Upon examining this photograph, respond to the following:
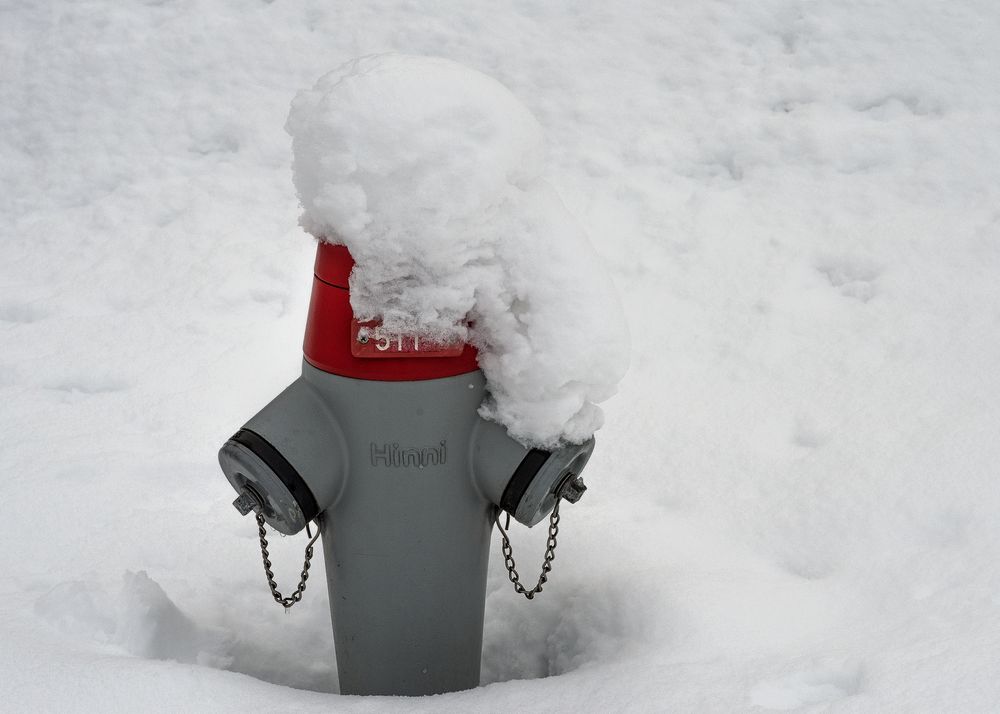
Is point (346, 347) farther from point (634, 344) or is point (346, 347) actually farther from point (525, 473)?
point (634, 344)

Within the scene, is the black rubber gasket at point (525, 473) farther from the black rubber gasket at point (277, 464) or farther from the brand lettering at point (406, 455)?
the black rubber gasket at point (277, 464)

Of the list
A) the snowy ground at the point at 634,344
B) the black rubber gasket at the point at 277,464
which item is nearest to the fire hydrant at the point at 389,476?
the black rubber gasket at the point at 277,464

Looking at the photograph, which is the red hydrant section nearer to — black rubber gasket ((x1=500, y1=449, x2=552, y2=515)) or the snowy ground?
black rubber gasket ((x1=500, y1=449, x2=552, y2=515))

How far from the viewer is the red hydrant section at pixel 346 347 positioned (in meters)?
1.43

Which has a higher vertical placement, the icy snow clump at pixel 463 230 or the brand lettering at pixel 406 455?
the icy snow clump at pixel 463 230

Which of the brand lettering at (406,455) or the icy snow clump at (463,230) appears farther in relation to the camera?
the brand lettering at (406,455)

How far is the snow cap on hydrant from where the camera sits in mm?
1363

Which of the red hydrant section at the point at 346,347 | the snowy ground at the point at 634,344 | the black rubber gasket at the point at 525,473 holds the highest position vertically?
the red hydrant section at the point at 346,347

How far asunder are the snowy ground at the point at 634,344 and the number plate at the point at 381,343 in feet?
1.66

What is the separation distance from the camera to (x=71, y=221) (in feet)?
10.5

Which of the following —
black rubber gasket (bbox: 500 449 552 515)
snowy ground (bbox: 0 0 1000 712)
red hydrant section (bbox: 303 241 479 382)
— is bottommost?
snowy ground (bbox: 0 0 1000 712)

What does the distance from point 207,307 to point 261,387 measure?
441mm

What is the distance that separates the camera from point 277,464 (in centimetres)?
147

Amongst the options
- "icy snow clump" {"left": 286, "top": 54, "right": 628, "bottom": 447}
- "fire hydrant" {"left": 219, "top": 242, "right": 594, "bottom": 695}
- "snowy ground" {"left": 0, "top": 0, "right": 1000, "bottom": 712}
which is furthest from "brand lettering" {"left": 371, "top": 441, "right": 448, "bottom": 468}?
"snowy ground" {"left": 0, "top": 0, "right": 1000, "bottom": 712}
